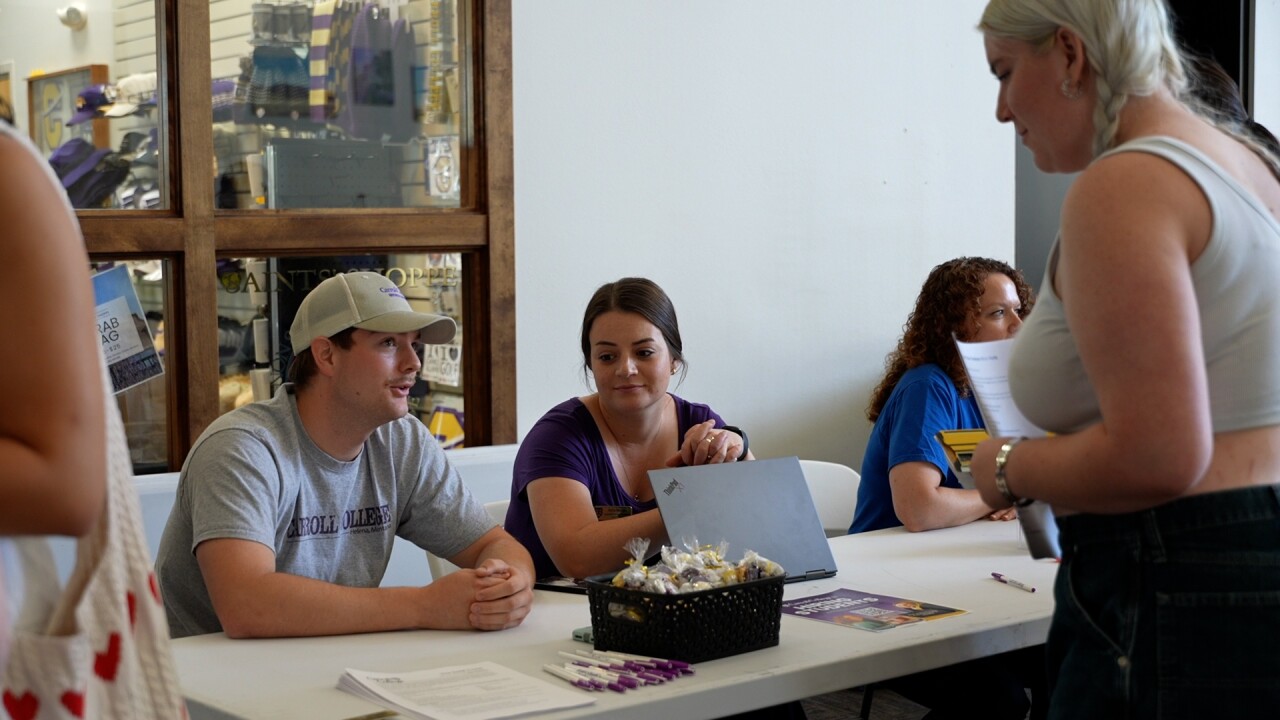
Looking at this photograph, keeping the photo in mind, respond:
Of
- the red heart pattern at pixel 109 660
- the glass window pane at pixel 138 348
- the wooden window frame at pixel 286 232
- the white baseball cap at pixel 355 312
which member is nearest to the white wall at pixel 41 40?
the wooden window frame at pixel 286 232

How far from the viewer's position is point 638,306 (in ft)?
9.02

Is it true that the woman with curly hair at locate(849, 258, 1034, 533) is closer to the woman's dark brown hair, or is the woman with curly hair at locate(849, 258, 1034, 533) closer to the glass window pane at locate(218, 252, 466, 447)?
the woman's dark brown hair

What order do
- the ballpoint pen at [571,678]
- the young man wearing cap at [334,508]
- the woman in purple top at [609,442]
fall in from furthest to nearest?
the woman in purple top at [609,442] < the young man wearing cap at [334,508] < the ballpoint pen at [571,678]

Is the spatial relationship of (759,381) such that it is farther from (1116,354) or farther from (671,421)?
(1116,354)

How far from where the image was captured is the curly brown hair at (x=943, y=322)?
3.16m

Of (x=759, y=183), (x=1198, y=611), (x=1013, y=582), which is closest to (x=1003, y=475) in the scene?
(x=1198, y=611)

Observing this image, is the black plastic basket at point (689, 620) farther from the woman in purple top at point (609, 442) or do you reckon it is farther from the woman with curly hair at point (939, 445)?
the woman with curly hair at point (939, 445)

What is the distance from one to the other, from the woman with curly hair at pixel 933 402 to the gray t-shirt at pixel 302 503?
0.94 meters

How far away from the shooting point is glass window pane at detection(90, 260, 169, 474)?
130 inches

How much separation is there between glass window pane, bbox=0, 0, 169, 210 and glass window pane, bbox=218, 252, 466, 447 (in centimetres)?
29

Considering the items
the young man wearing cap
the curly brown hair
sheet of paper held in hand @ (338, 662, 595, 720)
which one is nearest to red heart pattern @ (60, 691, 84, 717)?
sheet of paper held in hand @ (338, 662, 595, 720)

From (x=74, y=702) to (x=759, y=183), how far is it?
344cm

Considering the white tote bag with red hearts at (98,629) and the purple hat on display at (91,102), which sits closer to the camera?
the white tote bag with red hearts at (98,629)

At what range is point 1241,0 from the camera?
16.5ft
